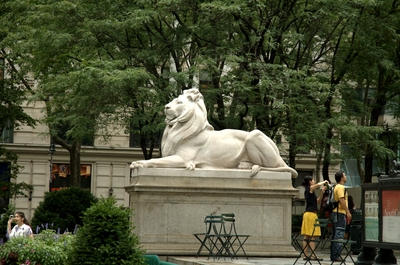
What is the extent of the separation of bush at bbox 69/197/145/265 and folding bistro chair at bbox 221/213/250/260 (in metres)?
5.47

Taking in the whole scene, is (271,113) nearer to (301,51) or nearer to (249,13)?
(249,13)

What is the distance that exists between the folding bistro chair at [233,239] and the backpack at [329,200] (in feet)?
5.76

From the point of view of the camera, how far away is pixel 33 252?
14.0 metres

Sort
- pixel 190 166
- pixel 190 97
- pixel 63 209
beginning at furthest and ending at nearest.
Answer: pixel 63 209
pixel 190 97
pixel 190 166

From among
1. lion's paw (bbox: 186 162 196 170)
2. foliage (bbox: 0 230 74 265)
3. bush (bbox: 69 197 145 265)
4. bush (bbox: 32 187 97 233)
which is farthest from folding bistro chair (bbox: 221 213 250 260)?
bush (bbox: 32 187 97 233)

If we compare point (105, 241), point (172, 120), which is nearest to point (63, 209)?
point (172, 120)

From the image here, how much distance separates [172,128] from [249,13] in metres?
7.41

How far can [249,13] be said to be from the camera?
80.5 ft

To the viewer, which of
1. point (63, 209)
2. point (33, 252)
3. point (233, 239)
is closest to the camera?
point (33, 252)

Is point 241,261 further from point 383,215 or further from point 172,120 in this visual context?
point 383,215

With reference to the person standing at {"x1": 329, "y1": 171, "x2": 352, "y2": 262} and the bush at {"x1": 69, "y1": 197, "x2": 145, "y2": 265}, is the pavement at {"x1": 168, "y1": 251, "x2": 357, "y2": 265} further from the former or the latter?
the bush at {"x1": 69, "y1": 197, "x2": 145, "y2": 265}

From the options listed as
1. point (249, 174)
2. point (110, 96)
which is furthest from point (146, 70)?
point (249, 174)

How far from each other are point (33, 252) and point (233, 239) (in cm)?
536

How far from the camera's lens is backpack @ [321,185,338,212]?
1748 cm
